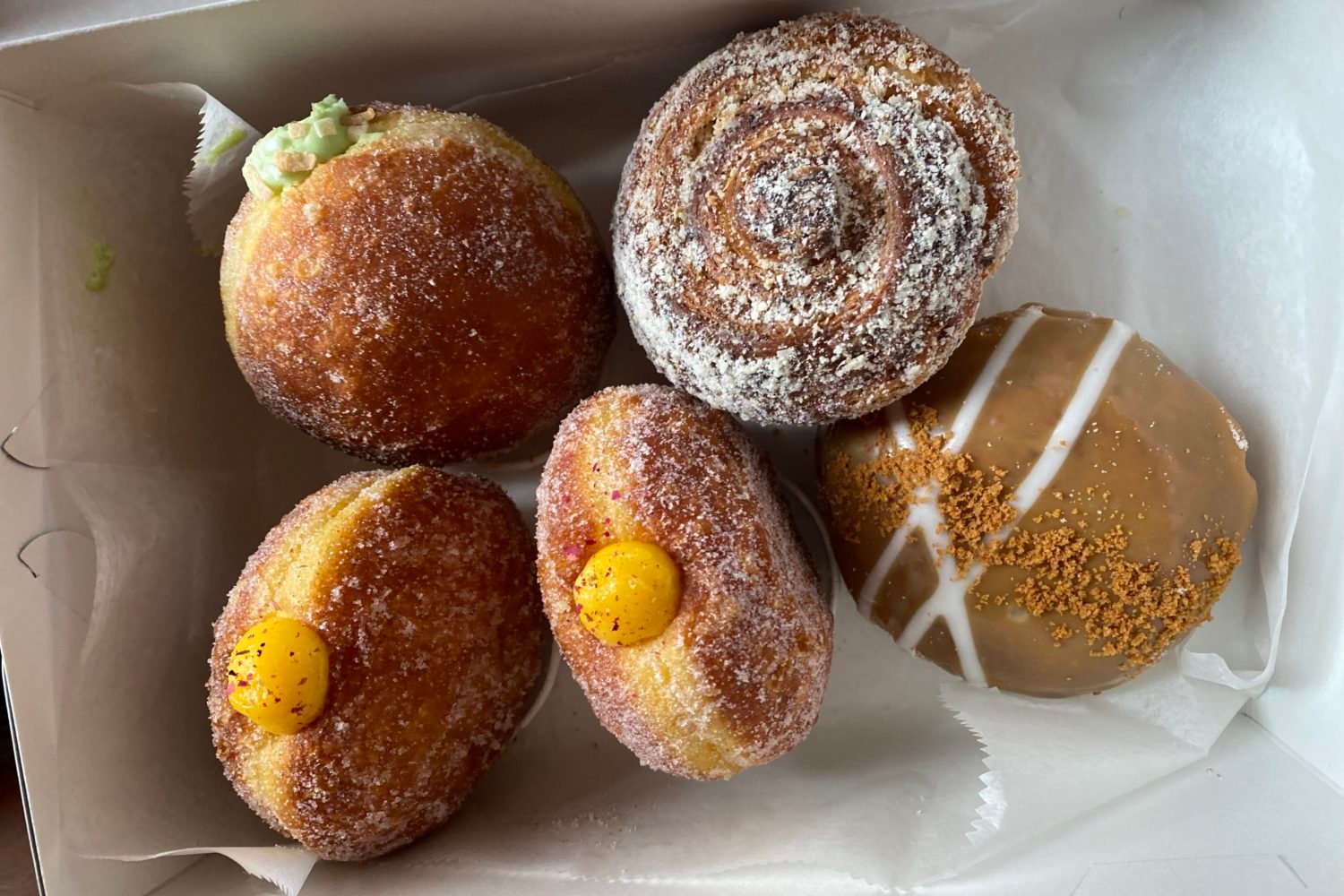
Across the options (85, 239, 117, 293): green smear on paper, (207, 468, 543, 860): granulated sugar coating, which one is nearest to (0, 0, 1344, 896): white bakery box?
(85, 239, 117, 293): green smear on paper

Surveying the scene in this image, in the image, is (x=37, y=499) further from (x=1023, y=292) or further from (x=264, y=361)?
(x=1023, y=292)

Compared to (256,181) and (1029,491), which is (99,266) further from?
(1029,491)

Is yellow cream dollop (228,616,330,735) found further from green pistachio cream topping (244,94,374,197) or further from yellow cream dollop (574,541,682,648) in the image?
green pistachio cream topping (244,94,374,197)

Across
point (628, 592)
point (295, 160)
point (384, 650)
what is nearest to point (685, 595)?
point (628, 592)

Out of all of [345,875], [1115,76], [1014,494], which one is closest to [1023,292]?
[1115,76]

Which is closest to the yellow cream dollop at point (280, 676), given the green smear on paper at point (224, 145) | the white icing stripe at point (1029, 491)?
the green smear on paper at point (224, 145)
